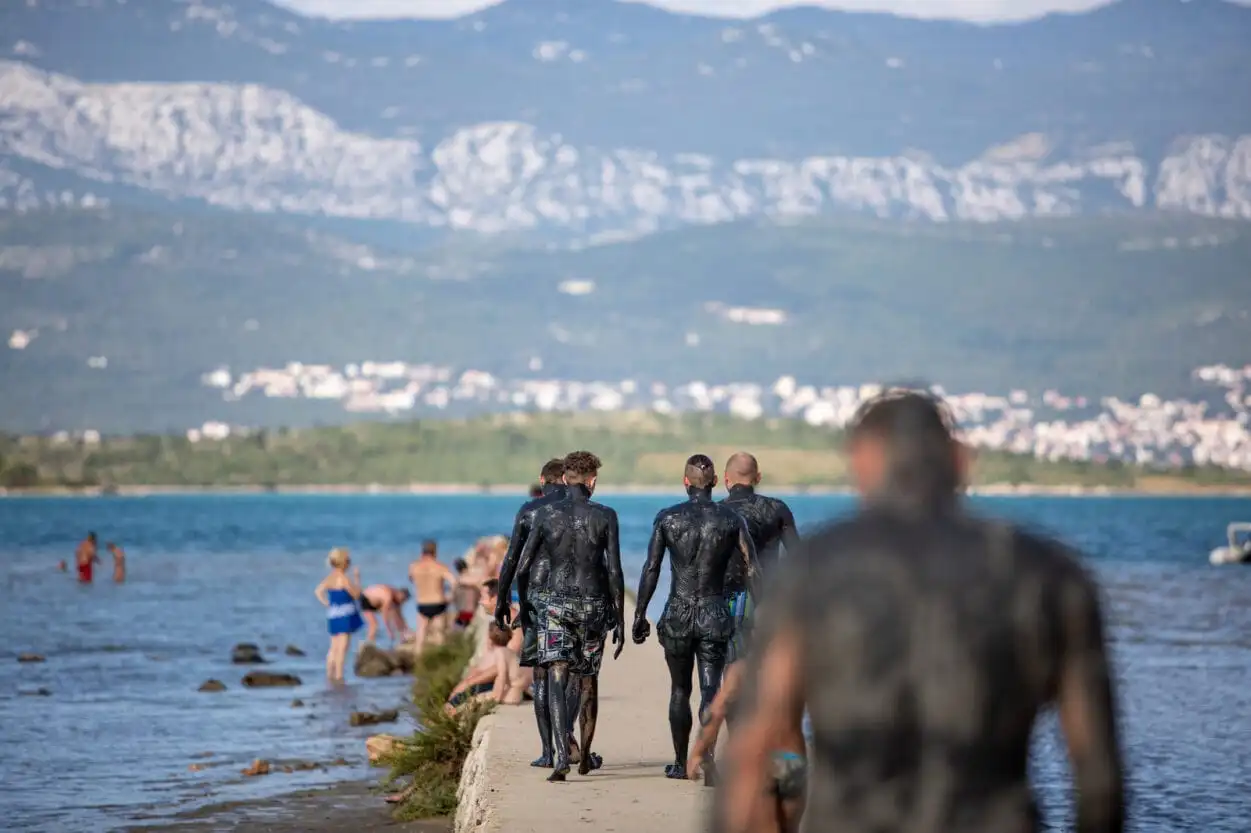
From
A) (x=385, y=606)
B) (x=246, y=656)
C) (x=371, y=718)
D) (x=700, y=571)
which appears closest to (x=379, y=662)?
(x=385, y=606)

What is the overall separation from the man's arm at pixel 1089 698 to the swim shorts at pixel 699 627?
25.3 ft

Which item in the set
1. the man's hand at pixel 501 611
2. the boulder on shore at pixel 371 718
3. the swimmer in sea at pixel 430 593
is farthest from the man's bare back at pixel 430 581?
the man's hand at pixel 501 611

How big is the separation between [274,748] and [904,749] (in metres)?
16.5

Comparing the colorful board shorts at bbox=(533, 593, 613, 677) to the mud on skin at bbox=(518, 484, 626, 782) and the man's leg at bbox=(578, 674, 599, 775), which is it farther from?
the man's leg at bbox=(578, 674, 599, 775)

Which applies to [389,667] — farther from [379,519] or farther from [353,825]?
[379,519]

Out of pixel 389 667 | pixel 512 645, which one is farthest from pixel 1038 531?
pixel 389 667

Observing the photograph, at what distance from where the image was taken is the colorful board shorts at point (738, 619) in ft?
39.6

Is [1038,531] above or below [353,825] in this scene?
above

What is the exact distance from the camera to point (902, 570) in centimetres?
431

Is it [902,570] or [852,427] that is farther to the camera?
[852,427]

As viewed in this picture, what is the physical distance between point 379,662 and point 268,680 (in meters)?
1.52

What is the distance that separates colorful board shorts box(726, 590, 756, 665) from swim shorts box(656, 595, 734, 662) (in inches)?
1.0

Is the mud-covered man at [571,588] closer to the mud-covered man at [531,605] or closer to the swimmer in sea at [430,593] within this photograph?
the mud-covered man at [531,605]

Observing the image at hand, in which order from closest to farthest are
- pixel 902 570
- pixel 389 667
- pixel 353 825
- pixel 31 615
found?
pixel 902 570
pixel 353 825
pixel 389 667
pixel 31 615
